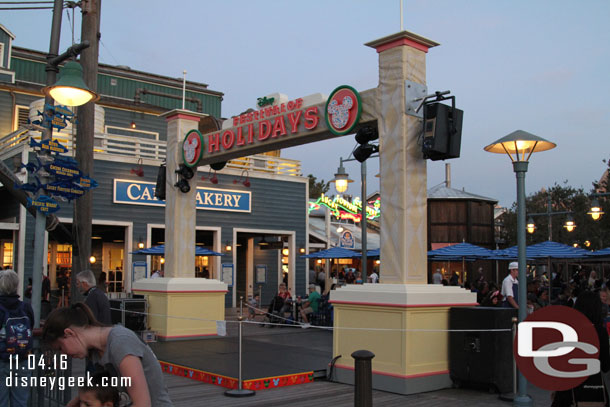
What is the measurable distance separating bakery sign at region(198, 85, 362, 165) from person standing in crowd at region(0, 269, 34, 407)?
5.51 m

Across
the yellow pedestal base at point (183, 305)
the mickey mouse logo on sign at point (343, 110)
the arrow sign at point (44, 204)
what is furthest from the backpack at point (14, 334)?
the yellow pedestal base at point (183, 305)

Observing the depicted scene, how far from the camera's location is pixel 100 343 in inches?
128

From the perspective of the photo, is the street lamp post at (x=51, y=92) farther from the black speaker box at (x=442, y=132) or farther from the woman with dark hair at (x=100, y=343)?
the black speaker box at (x=442, y=132)

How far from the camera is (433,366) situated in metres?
8.51

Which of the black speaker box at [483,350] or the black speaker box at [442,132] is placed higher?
the black speaker box at [442,132]

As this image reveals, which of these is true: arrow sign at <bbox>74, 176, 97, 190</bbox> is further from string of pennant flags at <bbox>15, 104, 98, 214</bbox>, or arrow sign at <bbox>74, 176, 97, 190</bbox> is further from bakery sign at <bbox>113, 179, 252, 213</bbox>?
bakery sign at <bbox>113, 179, 252, 213</bbox>

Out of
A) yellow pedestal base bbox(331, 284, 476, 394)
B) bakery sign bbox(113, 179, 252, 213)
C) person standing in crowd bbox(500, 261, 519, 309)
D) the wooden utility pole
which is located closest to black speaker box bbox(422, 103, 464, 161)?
yellow pedestal base bbox(331, 284, 476, 394)

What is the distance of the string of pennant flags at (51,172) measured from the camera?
7.54 m

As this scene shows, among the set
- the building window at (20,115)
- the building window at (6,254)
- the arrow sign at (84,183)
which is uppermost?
the building window at (20,115)

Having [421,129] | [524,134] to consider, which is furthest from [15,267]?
[524,134]

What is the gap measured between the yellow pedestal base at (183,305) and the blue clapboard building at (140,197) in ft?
21.2

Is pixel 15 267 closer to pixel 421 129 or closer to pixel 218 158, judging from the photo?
pixel 218 158

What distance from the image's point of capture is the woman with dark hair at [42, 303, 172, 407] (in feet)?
10.2

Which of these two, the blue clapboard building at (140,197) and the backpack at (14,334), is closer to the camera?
the backpack at (14,334)
